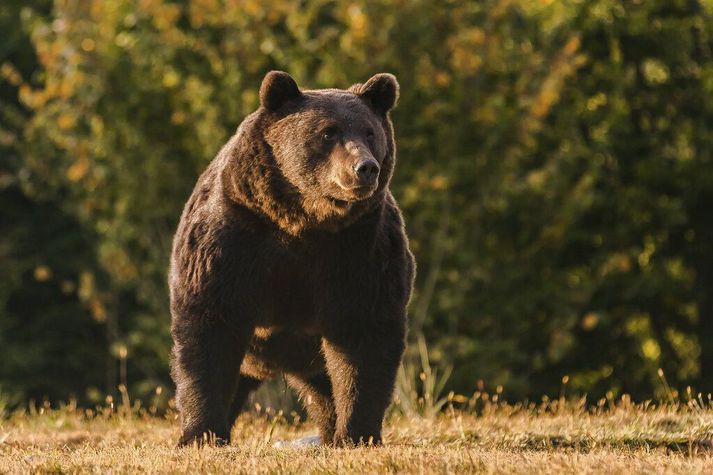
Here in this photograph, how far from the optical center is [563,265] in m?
21.2

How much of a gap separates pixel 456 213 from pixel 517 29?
2.82 m

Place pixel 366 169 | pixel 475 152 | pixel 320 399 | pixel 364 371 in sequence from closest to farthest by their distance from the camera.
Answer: pixel 366 169, pixel 364 371, pixel 320 399, pixel 475 152

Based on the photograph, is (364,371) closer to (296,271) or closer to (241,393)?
(296,271)

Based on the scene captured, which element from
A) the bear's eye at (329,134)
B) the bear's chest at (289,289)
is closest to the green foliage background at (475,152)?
the bear's chest at (289,289)

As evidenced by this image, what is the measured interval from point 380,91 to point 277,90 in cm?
57

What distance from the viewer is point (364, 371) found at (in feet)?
24.0

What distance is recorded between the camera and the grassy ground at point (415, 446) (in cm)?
607

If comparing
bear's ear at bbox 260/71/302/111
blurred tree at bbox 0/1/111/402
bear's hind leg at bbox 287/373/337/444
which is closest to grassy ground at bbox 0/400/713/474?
bear's hind leg at bbox 287/373/337/444

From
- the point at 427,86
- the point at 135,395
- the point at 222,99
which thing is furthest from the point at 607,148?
the point at 135,395

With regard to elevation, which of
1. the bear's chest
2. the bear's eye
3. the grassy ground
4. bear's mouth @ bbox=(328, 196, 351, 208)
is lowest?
the grassy ground

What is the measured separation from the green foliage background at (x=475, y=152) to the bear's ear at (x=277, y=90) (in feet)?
30.5

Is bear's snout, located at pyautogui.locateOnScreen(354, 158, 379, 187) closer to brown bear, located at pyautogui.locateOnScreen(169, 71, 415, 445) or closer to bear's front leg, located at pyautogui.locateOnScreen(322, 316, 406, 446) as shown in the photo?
brown bear, located at pyautogui.locateOnScreen(169, 71, 415, 445)

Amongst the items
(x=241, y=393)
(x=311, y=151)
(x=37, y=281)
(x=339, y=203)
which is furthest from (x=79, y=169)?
(x=339, y=203)

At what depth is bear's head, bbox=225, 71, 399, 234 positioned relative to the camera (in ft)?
23.6
